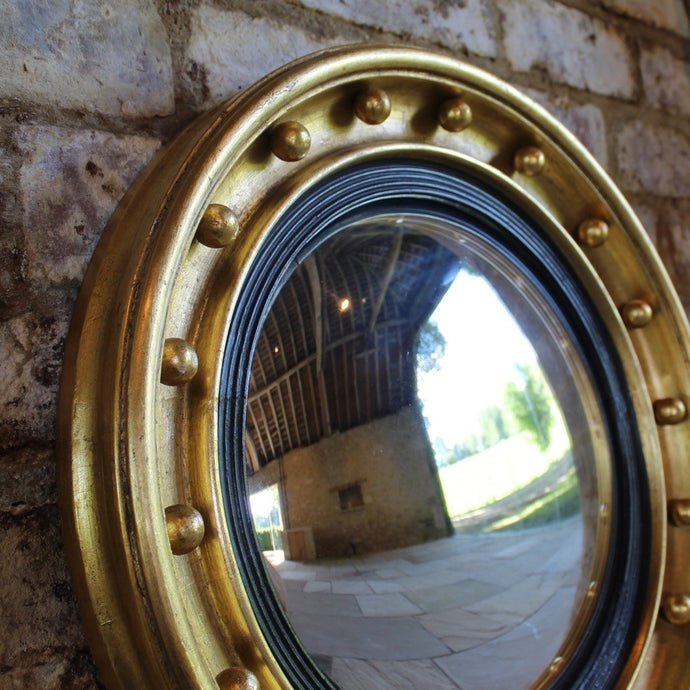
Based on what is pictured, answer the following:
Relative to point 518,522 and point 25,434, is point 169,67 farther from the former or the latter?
point 518,522

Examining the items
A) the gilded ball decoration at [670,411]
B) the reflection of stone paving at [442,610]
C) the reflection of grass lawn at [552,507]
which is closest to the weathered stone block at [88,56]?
the reflection of stone paving at [442,610]

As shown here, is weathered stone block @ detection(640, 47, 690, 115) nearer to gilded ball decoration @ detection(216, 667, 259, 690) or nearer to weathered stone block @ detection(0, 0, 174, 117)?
weathered stone block @ detection(0, 0, 174, 117)

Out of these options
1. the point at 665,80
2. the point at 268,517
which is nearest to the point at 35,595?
the point at 268,517

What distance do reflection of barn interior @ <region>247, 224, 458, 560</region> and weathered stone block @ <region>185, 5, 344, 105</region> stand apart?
20 cm

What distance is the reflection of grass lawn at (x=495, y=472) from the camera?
68cm

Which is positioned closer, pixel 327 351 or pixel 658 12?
pixel 327 351

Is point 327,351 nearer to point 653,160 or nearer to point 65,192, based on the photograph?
point 65,192

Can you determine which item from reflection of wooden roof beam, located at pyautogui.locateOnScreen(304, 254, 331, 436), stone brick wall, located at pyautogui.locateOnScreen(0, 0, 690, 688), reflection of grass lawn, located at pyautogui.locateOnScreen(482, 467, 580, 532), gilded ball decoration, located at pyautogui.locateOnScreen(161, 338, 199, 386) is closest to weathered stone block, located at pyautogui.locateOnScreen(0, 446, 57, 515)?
stone brick wall, located at pyautogui.locateOnScreen(0, 0, 690, 688)

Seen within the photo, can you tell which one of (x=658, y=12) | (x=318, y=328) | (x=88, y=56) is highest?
(x=658, y=12)

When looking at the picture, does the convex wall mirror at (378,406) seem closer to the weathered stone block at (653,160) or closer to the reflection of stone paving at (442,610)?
the reflection of stone paving at (442,610)

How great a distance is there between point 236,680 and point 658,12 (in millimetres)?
1182

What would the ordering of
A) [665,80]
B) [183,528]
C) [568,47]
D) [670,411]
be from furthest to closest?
[665,80] < [568,47] < [670,411] < [183,528]

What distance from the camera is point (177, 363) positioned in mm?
512

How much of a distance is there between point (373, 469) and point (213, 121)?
1.11 ft
